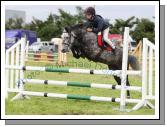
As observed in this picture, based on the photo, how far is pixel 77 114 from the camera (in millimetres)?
5086

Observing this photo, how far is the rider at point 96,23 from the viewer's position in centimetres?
551

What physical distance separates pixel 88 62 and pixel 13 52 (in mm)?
1124

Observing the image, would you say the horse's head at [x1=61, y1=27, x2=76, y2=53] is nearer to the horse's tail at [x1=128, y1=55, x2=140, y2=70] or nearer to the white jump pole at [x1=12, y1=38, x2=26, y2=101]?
the white jump pole at [x1=12, y1=38, x2=26, y2=101]

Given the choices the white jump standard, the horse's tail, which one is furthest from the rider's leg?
the white jump standard

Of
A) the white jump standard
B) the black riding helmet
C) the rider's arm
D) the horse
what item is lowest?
the white jump standard

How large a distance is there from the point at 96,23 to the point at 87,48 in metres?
0.40

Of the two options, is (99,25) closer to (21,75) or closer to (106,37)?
(106,37)

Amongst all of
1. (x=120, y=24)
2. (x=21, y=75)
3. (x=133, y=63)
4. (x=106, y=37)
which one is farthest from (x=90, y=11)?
(x=120, y=24)

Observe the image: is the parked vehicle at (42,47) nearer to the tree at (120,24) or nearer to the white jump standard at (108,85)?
the tree at (120,24)

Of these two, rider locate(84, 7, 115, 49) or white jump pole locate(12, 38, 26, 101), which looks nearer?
rider locate(84, 7, 115, 49)

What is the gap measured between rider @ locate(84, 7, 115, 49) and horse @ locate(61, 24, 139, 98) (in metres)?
0.09

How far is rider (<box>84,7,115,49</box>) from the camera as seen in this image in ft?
18.1

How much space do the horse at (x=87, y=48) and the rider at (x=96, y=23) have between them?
0.09m

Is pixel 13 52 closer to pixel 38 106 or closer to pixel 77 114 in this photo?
pixel 38 106
